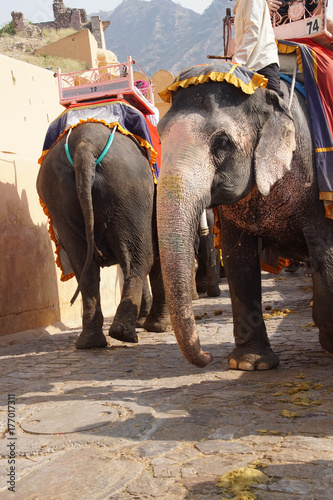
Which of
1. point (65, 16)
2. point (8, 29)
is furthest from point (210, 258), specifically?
point (65, 16)

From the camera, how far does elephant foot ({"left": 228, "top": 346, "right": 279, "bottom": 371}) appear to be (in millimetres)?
3811

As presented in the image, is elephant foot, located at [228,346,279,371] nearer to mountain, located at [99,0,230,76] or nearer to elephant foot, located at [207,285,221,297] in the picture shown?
elephant foot, located at [207,285,221,297]

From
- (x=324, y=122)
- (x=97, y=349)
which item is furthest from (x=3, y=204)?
(x=324, y=122)

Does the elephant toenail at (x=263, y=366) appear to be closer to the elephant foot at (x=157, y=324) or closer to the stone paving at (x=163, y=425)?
the stone paving at (x=163, y=425)

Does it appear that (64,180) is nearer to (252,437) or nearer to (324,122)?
(324,122)

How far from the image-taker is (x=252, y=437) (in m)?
2.58

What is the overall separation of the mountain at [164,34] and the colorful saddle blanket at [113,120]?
125081 mm

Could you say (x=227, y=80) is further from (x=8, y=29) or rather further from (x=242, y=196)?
(x=8, y=29)

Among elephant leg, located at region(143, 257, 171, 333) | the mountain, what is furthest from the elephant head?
the mountain

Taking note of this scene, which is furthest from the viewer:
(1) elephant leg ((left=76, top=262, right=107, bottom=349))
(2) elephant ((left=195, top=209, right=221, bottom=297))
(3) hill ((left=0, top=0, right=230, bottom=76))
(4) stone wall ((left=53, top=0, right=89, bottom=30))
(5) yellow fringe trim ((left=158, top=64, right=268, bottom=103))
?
(3) hill ((left=0, top=0, right=230, bottom=76))

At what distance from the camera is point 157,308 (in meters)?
5.87

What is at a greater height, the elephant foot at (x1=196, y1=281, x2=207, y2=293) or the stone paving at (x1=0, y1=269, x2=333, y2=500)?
the elephant foot at (x1=196, y1=281, x2=207, y2=293)

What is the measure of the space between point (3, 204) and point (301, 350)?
10.3 feet

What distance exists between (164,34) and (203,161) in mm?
162337
